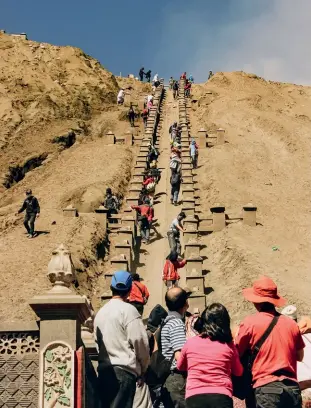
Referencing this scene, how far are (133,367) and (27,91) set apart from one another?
3882 centimetres

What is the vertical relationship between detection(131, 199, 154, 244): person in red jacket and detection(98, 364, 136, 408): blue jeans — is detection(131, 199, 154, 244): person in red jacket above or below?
above

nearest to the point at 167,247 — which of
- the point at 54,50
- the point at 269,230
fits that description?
the point at 269,230

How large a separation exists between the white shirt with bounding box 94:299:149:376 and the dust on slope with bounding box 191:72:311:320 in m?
10.8

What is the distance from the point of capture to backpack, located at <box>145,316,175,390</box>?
26.3ft

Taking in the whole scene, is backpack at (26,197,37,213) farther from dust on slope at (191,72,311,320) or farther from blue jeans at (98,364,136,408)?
blue jeans at (98,364,136,408)

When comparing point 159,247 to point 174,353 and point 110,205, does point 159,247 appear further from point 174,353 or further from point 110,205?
point 174,353

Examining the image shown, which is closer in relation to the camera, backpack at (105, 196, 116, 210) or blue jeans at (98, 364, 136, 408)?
blue jeans at (98, 364, 136, 408)

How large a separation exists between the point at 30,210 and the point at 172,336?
16718mm

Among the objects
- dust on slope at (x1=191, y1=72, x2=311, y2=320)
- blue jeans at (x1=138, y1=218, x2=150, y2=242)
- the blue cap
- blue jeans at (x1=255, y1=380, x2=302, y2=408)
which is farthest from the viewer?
blue jeans at (x1=138, y1=218, x2=150, y2=242)

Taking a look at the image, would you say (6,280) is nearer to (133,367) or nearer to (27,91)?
(133,367)

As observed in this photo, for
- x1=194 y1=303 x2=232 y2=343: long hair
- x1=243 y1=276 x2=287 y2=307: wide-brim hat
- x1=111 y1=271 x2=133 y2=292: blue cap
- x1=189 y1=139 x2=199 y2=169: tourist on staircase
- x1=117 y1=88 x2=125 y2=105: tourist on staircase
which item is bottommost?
x1=194 y1=303 x2=232 y2=343: long hair

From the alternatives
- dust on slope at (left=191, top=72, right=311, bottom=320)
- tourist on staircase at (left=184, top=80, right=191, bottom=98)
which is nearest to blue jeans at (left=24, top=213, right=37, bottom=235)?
dust on slope at (left=191, top=72, right=311, bottom=320)

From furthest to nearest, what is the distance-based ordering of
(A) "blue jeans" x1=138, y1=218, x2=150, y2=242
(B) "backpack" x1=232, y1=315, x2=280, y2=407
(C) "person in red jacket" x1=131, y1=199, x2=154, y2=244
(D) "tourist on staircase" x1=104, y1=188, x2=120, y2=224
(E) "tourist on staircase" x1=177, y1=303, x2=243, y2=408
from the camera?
(D) "tourist on staircase" x1=104, y1=188, x2=120, y2=224 < (A) "blue jeans" x1=138, y1=218, x2=150, y2=242 < (C) "person in red jacket" x1=131, y1=199, x2=154, y2=244 < (B) "backpack" x1=232, y1=315, x2=280, y2=407 < (E) "tourist on staircase" x1=177, y1=303, x2=243, y2=408

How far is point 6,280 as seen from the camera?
2103cm
